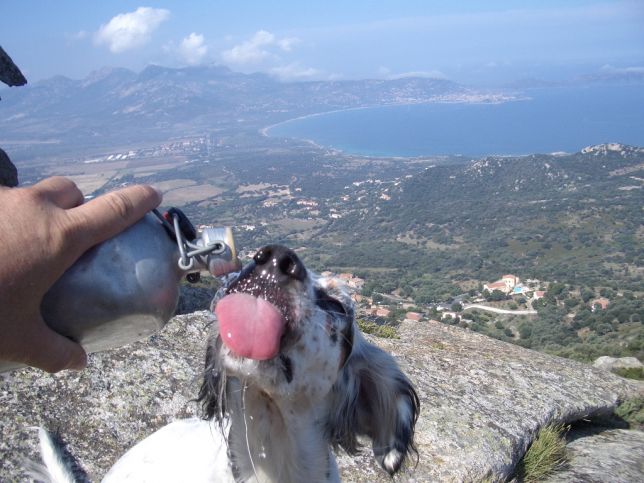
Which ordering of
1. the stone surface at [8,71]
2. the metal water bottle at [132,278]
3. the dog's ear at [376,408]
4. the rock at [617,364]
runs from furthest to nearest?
1. the rock at [617,364]
2. the stone surface at [8,71]
3. the dog's ear at [376,408]
4. the metal water bottle at [132,278]

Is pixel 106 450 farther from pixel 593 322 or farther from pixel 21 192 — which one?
pixel 593 322

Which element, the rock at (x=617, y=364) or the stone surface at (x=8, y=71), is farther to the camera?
the rock at (x=617, y=364)

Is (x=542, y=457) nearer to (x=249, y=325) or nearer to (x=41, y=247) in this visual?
(x=249, y=325)

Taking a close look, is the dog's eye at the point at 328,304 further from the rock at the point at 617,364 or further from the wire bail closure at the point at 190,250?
the rock at the point at 617,364

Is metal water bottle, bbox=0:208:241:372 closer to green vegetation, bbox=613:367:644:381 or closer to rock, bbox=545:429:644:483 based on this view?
rock, bbox=545:429:644:483

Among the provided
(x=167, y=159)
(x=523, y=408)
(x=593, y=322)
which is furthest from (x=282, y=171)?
(x=523, y=408)

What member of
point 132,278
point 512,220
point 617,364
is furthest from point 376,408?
point 512,220

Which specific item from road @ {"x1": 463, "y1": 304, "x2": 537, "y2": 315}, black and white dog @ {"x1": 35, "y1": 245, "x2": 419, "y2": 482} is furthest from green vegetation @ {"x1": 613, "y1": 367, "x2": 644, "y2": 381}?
road @ {"x1": 463, "y1": 304, "x2": 537, "y2": 315}

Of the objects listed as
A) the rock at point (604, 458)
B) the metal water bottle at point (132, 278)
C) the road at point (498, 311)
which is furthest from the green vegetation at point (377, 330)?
the road at point (498, 311)
